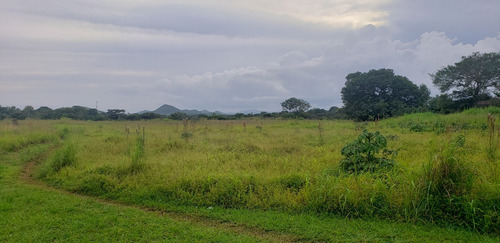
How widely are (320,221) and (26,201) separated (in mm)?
4893

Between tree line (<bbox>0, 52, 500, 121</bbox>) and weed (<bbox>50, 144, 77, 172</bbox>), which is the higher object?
tree line (<bbox>0, 52, 500, 121</bbox>)

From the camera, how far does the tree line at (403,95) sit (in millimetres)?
25031

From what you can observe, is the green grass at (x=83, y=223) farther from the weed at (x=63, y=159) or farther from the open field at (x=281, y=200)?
the weed at (x=63, y=159)

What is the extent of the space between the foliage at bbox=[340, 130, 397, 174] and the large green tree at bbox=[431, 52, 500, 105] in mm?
25312

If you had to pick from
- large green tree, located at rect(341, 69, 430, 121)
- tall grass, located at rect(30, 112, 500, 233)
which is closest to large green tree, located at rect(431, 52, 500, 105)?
large green tree, located at rect(341, 69, 430, 121)

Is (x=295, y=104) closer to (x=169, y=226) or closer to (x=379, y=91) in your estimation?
(x=379, y=91)

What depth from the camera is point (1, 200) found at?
197 inches

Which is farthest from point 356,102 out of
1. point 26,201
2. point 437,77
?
point 26,201

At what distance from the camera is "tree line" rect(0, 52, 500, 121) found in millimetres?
25031

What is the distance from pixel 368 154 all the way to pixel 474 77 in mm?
27080

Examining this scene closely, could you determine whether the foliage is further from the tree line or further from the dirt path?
the tree line

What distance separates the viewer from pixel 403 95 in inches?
1366

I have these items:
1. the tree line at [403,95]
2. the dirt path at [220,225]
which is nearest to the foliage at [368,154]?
the dirt path at [220,225]

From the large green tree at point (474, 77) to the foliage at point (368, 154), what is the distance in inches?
997
